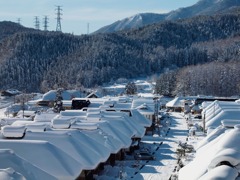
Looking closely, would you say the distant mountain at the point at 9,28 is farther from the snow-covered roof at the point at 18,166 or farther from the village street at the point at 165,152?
the snow-covered roof at the point at 18,166

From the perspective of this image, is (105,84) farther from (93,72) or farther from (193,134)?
(193,134)

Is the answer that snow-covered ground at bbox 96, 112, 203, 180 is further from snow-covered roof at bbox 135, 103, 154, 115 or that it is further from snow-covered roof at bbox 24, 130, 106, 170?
snow-covered roof at bbox 135, 103, 154, 115

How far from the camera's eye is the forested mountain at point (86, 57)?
9362 centimetres

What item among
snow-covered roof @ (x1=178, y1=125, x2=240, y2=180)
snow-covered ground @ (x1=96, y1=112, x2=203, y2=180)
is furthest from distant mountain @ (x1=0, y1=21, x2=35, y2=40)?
snow-covered roof @ (x1=178, y1=125, x2=240, y2=180)

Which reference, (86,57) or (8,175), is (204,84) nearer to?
(86,57)

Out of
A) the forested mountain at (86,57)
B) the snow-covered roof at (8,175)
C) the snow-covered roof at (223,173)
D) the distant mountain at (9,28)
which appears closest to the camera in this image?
the snow-covered roof at (8,175)

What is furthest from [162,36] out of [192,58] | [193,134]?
[193,134]

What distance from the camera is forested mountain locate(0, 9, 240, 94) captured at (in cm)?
9362

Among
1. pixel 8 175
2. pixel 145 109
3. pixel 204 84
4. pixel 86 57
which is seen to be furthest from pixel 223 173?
pixel 86 57

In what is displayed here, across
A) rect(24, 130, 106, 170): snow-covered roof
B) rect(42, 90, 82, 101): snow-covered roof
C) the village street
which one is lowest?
rect(42, 90, 82, 101): snow-covered roof

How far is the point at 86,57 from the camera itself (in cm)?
10725

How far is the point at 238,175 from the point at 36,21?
13151 centimetres

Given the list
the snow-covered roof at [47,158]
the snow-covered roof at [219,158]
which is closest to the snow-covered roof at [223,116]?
the snow-covered roof at [219,158]

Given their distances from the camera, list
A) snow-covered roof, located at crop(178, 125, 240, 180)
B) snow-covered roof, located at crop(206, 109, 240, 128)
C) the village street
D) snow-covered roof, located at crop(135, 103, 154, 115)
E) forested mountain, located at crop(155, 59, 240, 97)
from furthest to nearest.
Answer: forested mountain, located at crop(155, 59, 240, 97)
snow-covered roof, located at crop(135, 103, 154, 115)
snow-covered roof, located at crop(206, 109, 240, 128)
the village street
snow-covered roof, located at crop(178, 125, 240, 180)
